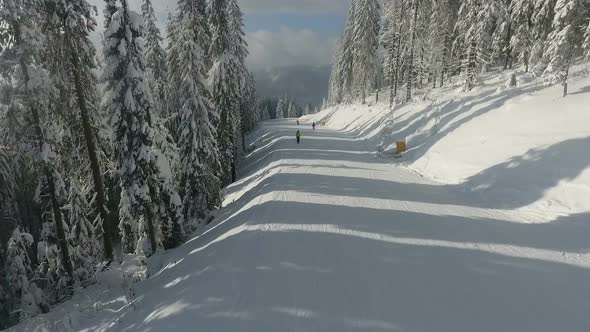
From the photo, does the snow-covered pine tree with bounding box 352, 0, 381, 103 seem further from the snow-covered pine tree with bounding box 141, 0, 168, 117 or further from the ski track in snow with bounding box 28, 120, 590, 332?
the ski track in snow with bounding box 28, 120, 590, 332

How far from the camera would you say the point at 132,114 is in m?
13.8

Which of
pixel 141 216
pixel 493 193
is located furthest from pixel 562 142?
pixel 141 216

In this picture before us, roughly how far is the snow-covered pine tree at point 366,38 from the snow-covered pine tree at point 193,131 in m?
33.7

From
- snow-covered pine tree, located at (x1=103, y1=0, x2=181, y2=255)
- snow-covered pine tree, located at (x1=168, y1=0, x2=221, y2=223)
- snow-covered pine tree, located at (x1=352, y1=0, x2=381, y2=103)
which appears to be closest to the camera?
snow-covered pine tree, located at (x1=103, y1=0, x2=181, y2=255)

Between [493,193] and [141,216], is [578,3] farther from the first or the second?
[141,216]

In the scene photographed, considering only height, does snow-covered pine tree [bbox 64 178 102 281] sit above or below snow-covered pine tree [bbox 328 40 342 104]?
below

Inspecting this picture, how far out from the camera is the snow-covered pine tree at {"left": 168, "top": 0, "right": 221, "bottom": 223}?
19.8 meters

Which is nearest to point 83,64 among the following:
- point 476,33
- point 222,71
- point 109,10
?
point 109,10

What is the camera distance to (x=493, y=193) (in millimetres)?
14133

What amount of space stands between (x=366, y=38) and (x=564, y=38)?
32.9m

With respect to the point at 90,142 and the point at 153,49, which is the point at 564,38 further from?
the point at 153,49

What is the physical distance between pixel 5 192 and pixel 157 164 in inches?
272

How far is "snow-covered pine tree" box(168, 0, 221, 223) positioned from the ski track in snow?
632 cm

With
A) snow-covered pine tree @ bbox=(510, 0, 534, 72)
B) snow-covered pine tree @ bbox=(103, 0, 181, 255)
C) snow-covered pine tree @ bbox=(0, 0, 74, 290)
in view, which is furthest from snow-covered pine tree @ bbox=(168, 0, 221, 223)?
snow-covered pine tree @ bbox=(510, 0, 534, 72)
